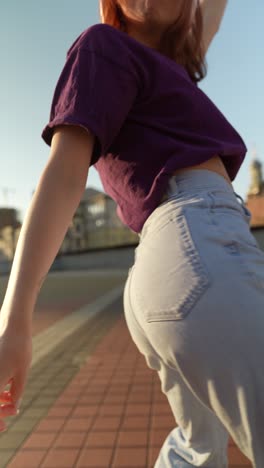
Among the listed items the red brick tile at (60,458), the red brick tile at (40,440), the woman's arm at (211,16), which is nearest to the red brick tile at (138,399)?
the red brick tile at (40,440)

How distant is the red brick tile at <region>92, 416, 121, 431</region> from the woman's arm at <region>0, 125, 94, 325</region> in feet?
7.35

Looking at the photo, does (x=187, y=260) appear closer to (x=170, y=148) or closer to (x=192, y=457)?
(x=170, y=148)

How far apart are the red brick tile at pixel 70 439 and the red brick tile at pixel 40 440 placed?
0.04 m

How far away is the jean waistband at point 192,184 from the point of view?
2.80ft

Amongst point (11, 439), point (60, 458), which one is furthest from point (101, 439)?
point (11, 439)

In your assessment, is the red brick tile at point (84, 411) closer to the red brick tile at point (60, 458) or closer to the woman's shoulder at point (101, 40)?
the red brick tile at point (60, 458)

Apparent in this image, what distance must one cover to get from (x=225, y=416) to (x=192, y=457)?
878 mm

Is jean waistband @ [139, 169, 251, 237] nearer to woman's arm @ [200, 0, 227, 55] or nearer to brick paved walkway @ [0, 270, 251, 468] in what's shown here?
woman's arm @ [200, 0, 227, 55]

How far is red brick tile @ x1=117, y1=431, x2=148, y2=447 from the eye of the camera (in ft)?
8.16

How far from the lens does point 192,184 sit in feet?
2.82

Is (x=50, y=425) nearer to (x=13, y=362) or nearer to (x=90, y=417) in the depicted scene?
(x=90, y=417)

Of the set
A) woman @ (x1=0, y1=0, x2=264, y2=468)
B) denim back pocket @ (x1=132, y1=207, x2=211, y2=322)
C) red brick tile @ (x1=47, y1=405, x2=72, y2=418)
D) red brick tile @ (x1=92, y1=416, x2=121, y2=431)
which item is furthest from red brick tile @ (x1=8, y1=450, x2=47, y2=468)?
denim back pocket @ (x1=132, y1=207, x2=211, y2=322)

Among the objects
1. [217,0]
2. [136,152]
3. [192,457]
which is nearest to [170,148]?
[136,152]

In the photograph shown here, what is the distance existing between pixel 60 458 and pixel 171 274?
203 centimetres
